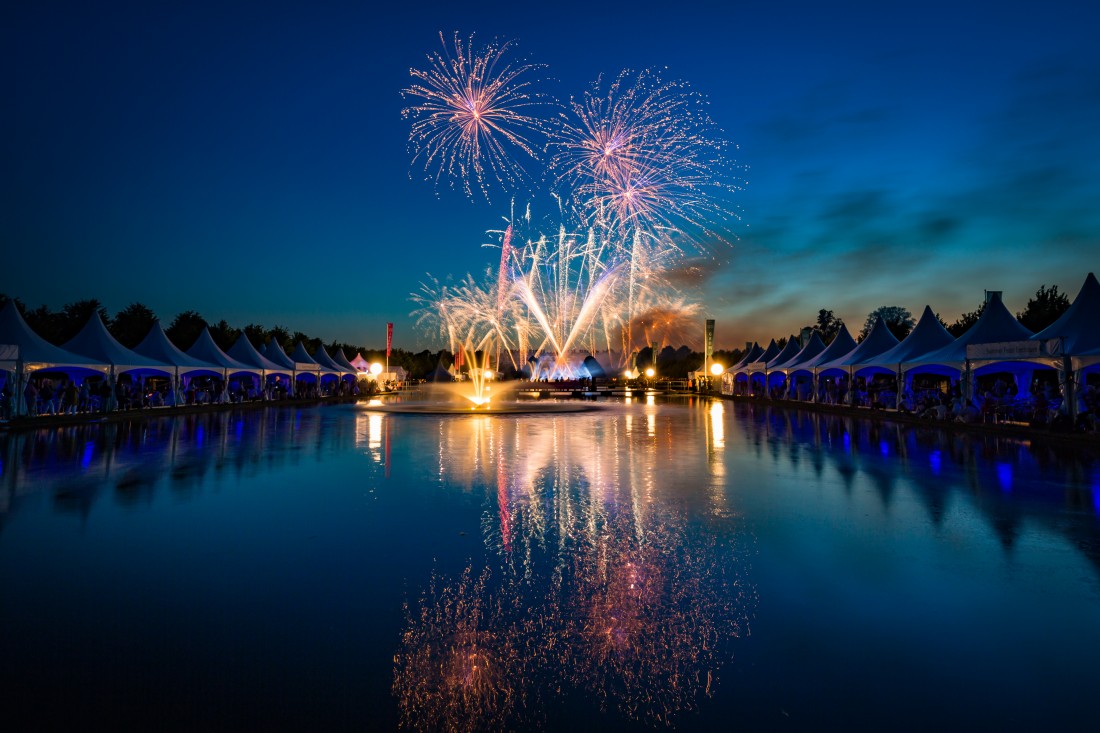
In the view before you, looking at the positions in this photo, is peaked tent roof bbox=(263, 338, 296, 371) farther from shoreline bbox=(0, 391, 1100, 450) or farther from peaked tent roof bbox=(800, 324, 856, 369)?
peaked tent roof bbox=(800, 324, 856, 369)

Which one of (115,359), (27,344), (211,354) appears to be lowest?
(115,359)

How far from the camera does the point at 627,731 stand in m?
3.29

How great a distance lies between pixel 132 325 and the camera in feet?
191

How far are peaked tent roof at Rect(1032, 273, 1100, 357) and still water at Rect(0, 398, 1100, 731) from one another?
12.5m

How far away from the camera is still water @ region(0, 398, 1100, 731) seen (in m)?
3.57

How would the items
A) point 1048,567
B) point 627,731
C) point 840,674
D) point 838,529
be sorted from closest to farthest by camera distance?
point 627,731 < point 840,674 < point 1048,567 < point 838,529

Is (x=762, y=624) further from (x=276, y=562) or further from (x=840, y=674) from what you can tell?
(x=276, y=562)

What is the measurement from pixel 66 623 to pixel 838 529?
7.65m

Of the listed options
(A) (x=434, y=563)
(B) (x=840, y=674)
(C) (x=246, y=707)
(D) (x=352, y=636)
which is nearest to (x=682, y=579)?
(B) (x=840, y=674)

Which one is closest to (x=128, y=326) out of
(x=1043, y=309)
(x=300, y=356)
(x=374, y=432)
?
(x=300, y=356)

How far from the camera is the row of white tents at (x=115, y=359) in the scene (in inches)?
929

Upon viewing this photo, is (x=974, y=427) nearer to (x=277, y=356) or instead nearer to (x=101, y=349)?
(x=101, y=349)

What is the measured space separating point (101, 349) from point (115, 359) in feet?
2.85

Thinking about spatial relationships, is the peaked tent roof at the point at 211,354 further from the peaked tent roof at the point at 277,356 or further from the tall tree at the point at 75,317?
the tall tree at the point at 75,317
